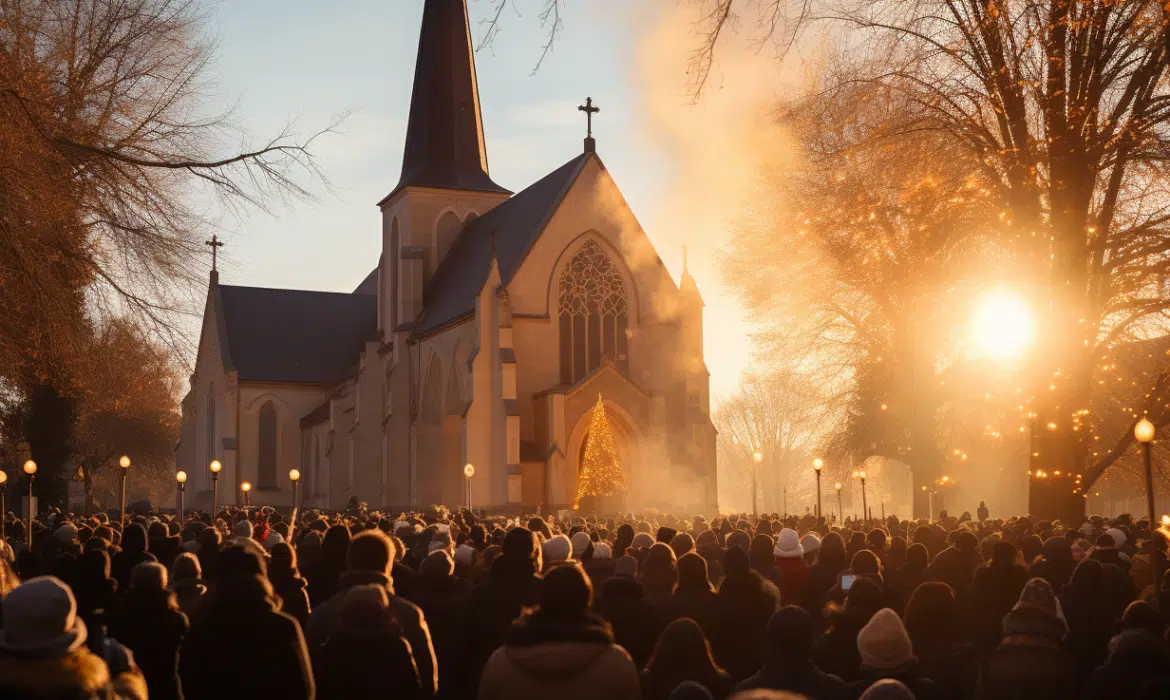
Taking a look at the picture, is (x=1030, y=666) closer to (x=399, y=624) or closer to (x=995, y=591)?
(x=995, y=591)

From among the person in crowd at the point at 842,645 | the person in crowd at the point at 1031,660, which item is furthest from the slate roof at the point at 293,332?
the person in crowd at the point at 1031,660

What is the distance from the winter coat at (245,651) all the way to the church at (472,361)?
3650 cm

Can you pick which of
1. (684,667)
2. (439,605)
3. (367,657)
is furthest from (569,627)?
(439,605)

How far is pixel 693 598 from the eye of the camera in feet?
29.2

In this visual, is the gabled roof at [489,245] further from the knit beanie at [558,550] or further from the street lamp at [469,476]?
the knit beanie at [558,550]

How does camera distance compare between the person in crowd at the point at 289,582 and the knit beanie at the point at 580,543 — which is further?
the knit beanie at the point at 580,543

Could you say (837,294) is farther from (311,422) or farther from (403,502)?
(311,422)

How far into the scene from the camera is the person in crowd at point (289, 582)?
9.55 m

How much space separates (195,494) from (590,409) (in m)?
31.5

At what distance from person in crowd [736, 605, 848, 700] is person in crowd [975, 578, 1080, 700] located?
3.69ft

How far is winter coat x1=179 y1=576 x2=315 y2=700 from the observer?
6.18m

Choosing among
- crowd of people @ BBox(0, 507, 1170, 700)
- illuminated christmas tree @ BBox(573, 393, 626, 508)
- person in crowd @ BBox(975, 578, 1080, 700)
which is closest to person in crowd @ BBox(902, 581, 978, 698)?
crowd of people @ BBox(0, 507, 1170, 700)

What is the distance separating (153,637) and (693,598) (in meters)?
3.42

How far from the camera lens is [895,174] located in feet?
67.4
